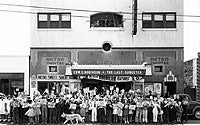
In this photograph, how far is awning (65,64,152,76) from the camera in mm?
33031

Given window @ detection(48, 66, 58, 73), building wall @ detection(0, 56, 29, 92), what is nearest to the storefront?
window @ detection(48, 66, 58, 73)

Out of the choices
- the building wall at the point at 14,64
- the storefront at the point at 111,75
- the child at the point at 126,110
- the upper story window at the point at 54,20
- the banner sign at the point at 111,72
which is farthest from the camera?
the building wall at the point at 14,64

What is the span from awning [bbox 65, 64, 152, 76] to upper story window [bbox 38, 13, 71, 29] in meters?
3.81

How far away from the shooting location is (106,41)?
3491 centimetres

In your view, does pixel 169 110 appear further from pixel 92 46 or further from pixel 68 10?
pixel 68 10

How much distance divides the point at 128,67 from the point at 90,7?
5909 mm

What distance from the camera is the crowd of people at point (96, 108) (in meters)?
28.2

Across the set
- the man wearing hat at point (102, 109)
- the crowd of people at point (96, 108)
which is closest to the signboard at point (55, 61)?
the crowd of people at point (96, 108)

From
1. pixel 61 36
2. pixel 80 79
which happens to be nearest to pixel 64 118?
pixel 80 79

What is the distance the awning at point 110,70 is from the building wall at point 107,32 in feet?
6.69

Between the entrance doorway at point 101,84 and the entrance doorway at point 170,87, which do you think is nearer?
the entrance doorway at point 101,84

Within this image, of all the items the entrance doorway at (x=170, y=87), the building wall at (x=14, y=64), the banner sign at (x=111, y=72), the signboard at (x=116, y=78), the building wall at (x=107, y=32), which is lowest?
the entrance doorway at (x=170, y=87)

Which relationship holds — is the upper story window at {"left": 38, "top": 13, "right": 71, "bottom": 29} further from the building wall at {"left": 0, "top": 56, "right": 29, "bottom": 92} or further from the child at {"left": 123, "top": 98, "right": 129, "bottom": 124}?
the child at {"left": 123, "top": 98, "right": 129, "bottom": 124}

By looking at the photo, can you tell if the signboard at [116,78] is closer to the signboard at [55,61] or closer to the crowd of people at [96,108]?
the signboard at [55,61]
